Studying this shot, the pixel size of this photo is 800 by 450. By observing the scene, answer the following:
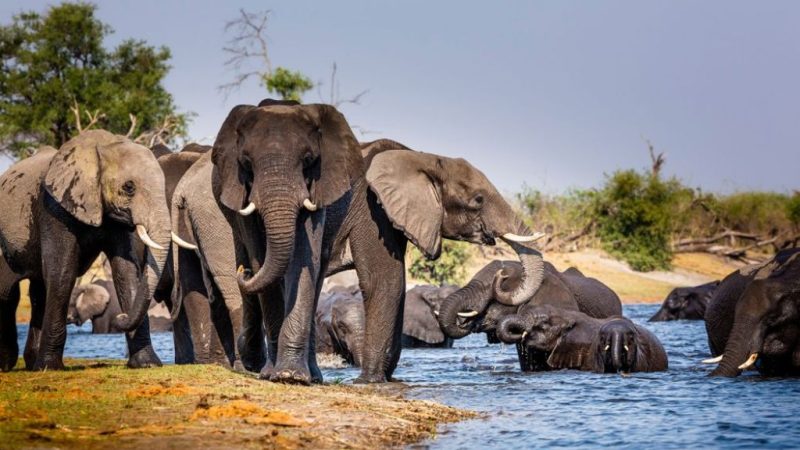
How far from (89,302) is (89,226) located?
20.1 m

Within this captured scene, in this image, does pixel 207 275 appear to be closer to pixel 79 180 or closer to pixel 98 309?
pixel 79 180

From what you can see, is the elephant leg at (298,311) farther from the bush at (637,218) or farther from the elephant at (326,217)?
the bush at (637,218)

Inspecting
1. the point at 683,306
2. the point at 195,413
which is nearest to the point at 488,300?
the point at 195,413

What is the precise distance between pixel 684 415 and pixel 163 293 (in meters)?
7.36

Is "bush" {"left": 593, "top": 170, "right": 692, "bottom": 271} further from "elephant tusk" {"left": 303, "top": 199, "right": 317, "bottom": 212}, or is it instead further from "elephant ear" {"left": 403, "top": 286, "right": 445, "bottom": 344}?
"elephant tusk" {"left": 303, "top": 199, "right": 317, "bottom": 212}

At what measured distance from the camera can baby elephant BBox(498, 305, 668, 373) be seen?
16.2 metres

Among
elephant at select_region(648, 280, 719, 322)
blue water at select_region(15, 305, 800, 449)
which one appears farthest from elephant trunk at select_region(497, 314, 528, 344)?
elephant at select_region(648, 280, 719, 322)

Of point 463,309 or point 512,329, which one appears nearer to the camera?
point 512,329

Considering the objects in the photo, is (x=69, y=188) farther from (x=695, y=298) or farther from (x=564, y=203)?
(x=564, y=203)

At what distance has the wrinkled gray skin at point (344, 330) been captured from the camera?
19.3 metres

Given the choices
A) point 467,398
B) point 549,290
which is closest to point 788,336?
point 467,398

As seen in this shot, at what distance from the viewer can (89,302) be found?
108 ft

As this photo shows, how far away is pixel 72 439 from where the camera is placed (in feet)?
28.1

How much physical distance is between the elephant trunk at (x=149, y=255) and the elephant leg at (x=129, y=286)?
305 millimetres
